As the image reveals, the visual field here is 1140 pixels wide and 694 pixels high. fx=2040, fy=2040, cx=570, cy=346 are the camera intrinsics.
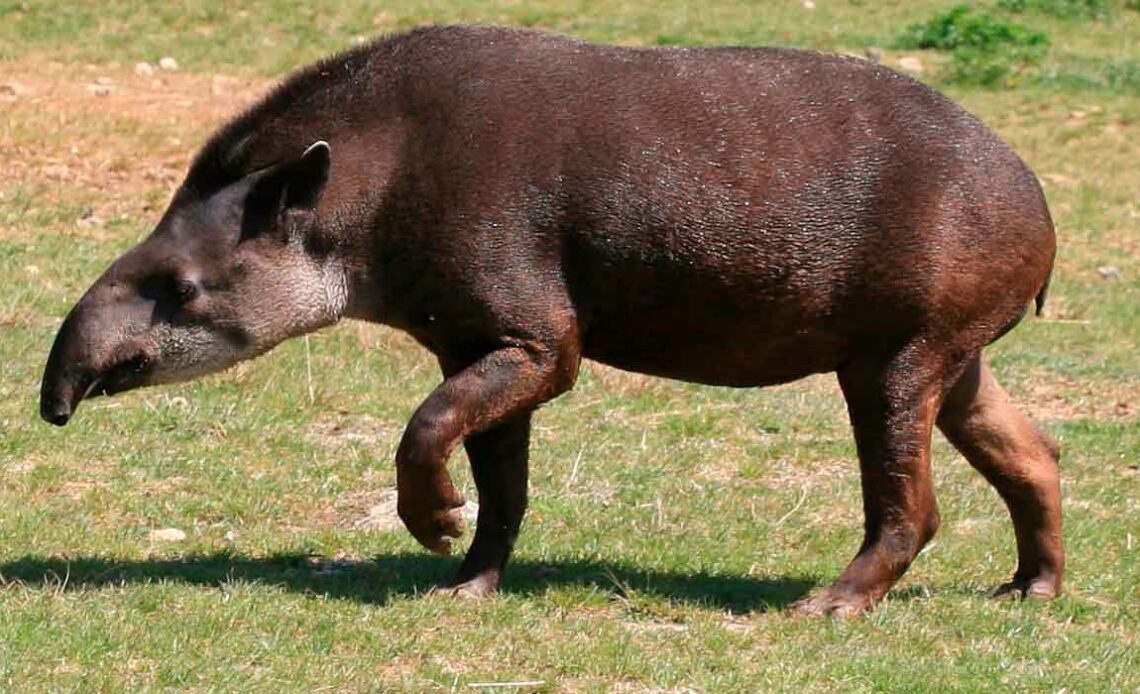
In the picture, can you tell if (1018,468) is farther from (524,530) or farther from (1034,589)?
(524,530)

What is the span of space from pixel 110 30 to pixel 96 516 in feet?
41.1

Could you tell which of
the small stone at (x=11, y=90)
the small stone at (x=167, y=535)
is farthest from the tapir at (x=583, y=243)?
the small stone at (x=11, y=90)

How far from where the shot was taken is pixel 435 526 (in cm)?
698

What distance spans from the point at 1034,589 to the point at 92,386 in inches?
138

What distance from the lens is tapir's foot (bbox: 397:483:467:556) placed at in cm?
687

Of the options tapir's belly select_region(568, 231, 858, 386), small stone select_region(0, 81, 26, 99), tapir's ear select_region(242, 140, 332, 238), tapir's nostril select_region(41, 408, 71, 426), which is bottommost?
small stone select_region(0, 81, 26, 99)

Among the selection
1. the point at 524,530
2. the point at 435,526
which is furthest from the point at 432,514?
the point at 524,530

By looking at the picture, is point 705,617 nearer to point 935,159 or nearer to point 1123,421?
point 935,159

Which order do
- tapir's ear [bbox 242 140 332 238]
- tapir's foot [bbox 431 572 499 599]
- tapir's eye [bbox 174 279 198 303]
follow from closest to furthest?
tapir's ear [bbox 242 140 332 238] < tapir's eye [bbox 174 279 198 303] < tapir's foot [bbox 431 572 499 599]

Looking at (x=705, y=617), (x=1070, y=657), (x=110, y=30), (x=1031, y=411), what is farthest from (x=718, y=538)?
(x=110, y=30)

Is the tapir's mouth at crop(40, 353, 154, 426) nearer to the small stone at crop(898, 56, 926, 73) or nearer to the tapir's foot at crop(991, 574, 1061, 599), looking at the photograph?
the tapir's foot at crop(991, 574, 1061, 599)

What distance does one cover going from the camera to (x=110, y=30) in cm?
1972

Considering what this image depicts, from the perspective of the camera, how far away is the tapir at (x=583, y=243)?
689cm

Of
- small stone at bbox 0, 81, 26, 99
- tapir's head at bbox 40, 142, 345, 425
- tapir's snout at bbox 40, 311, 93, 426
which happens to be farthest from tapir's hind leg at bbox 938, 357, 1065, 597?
small stone at bbox 0, 81, 26, 99
